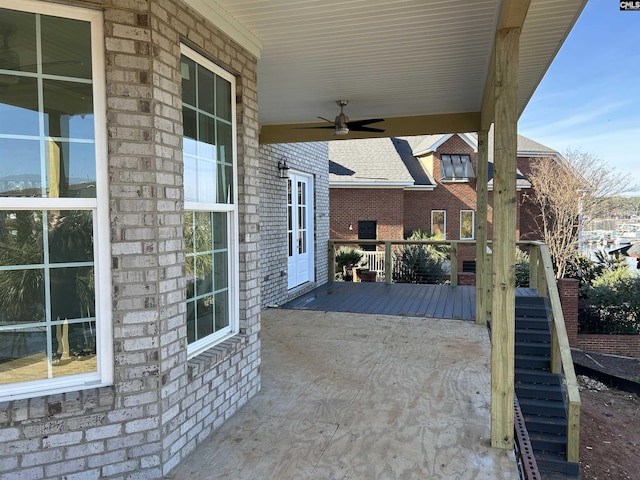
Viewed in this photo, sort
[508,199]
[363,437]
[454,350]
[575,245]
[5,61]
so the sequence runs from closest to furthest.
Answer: [5,61] < [508,199] < [363,437] < [454,350] < [575,245]

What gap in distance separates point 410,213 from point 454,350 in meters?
12.5

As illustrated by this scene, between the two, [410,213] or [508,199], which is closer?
[508,199]

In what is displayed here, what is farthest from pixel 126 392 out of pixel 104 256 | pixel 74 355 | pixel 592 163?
pixel 592 163

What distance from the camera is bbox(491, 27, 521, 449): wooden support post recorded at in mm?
2824

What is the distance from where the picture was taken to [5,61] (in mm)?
2217

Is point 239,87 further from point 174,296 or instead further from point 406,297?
point 406,297

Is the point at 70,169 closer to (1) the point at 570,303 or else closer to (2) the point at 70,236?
(2) the point at 70,236

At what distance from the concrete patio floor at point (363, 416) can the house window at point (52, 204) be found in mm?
962

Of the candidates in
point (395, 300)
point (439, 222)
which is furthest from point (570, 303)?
point (439, 222)

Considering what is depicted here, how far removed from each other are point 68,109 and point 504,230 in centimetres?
264

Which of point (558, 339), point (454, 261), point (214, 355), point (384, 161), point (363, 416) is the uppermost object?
point (384, 161)

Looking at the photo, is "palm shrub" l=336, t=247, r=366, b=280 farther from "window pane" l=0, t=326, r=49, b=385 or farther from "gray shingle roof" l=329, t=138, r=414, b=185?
"window pane" l=0, t=326, r=49, b=385

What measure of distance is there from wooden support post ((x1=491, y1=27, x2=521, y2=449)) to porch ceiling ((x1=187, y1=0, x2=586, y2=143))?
241 mm

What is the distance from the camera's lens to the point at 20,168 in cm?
226
